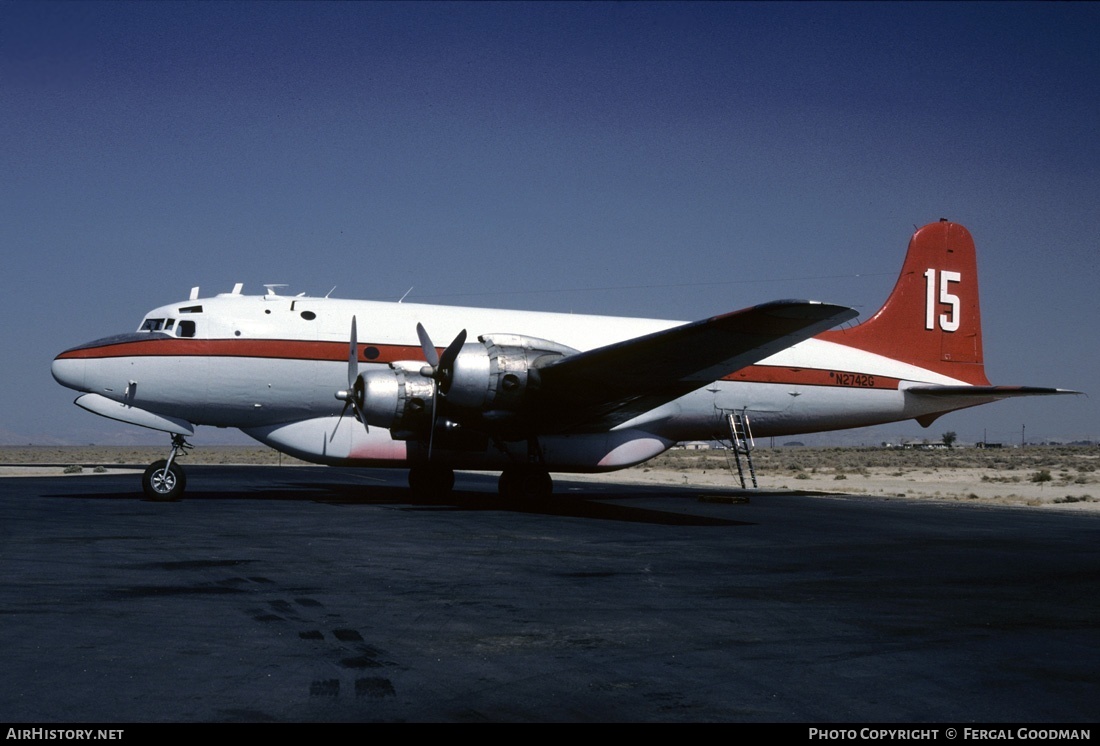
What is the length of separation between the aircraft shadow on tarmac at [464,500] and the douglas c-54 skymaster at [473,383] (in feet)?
2.28

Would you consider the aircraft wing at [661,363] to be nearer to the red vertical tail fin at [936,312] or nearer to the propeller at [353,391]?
the propeller at [353,391]

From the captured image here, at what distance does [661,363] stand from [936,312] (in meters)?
12.9

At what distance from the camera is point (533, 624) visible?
26.0 feet

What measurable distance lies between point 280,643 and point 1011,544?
12637 mm

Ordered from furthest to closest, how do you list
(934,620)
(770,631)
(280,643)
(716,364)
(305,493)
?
(305,493) < (716,364) < (934,620) < (770,631) < (280,643)

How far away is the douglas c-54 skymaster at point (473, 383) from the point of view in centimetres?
1836

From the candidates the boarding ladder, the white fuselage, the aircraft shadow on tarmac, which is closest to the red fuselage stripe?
the white fuselage

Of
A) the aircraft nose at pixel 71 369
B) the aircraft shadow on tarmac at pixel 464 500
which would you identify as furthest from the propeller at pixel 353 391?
the aircraft nose at pixel 71 369

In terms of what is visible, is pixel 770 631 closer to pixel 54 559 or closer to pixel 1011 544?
pixel 54 559

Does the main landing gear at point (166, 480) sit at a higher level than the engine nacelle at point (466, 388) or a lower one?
lower

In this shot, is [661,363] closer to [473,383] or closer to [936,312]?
[473,383]

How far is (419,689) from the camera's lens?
5.77m

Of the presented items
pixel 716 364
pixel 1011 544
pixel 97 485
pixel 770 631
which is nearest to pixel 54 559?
pixel 770 631

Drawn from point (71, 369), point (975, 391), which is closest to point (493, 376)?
point (71, 369)
